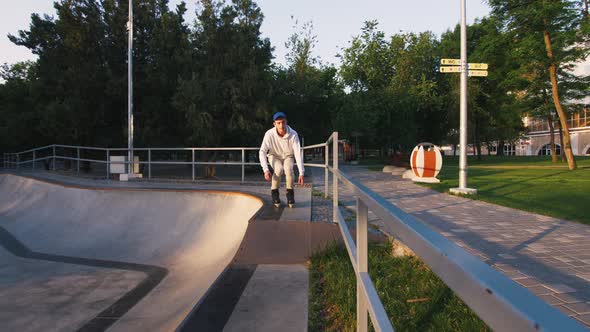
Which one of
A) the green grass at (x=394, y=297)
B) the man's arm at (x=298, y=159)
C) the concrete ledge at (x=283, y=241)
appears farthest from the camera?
the man's arm at (x=298, y=159)

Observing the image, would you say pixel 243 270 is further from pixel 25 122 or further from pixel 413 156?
pixel 25 122

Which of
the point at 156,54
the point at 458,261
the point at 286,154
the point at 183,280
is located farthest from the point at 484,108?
the point at 458,261

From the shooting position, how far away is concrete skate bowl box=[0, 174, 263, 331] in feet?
13.7

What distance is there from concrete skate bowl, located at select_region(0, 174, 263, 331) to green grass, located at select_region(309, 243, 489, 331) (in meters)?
1.18

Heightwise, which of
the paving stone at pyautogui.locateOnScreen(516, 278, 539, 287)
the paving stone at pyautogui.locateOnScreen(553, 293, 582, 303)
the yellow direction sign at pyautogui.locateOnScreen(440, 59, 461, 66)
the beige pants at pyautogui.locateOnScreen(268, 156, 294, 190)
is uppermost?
the yellow direction sign at pyautogui.locateOnScreen(440, 59, 461, 66)

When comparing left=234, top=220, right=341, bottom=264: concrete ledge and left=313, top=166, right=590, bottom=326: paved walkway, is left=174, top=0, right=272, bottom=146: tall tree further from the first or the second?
left=234, top=220, right=341, bottom=264: concrete ledge

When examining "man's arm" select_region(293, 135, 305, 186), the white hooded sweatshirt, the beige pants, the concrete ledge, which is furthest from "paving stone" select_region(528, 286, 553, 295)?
the beige pants

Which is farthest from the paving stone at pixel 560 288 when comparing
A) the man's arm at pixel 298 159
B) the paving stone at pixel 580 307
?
the man's arm at pixel 298 159

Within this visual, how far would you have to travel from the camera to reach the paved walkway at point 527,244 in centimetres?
314

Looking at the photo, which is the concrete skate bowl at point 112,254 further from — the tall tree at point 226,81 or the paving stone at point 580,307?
the tall tree at point 226,81

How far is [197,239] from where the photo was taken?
23.9 ft

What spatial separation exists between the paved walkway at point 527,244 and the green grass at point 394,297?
2.44ft

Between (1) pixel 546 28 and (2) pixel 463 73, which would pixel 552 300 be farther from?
(1) pixel 546 28

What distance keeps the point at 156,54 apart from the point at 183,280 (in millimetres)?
15882
